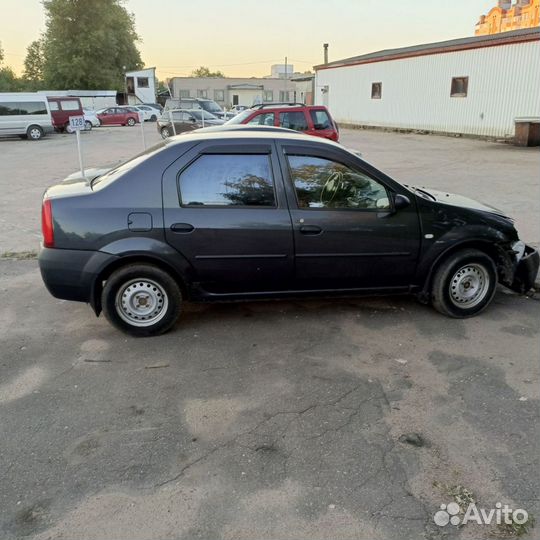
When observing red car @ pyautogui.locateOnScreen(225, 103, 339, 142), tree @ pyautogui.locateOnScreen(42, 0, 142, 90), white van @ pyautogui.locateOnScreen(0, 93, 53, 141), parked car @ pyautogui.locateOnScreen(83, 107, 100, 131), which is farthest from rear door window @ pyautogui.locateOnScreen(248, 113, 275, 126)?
tree @ pyautogui.locateOnScreen(42, 0, 142, 90)

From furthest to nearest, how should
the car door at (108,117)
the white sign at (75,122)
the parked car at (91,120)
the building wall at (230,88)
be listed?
the building wall at (230,88) → the car door at (108,117) → the parked car at (91,120) → the white sign at (75,122)

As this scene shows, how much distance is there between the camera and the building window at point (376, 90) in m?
31.1

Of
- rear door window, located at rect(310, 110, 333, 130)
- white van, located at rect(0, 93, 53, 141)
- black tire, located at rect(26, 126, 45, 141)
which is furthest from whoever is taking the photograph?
black tire, located at rect(26, 126, 45, 141)

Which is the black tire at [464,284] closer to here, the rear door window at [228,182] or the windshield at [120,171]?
the rear door window at [228,182]

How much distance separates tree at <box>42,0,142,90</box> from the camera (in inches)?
2205

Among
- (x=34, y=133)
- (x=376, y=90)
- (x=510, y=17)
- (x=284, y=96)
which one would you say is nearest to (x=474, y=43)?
(x=376, y=90)

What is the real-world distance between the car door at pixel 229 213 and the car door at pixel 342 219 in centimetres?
14

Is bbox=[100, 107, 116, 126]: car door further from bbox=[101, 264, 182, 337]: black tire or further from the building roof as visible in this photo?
bbox=[101, 264, 182, 337]: black tire

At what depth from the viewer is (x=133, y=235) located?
13.5ft

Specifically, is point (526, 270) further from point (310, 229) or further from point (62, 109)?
point (62, 109)

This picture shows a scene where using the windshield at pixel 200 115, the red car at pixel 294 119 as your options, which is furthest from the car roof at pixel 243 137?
the windshield at pixel 200 115

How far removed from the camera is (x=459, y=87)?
24766 mm

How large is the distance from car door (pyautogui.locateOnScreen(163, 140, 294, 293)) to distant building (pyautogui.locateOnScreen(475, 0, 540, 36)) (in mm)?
52629

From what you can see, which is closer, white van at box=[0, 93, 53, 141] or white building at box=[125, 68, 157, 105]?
white van at box=[0, 93, 53, 141]
